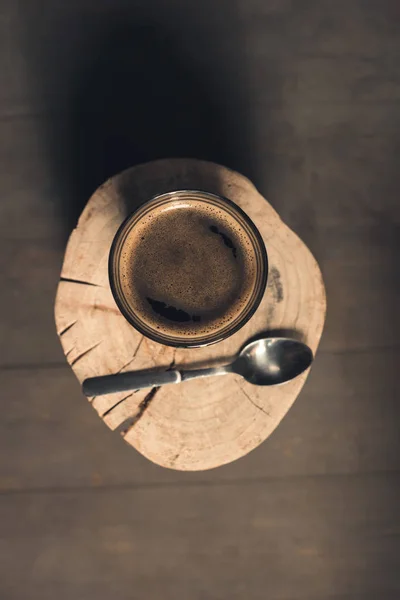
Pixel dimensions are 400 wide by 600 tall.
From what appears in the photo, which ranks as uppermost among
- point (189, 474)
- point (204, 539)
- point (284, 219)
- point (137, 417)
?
point (284, 219)

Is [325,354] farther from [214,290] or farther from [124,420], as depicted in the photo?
[124,420]

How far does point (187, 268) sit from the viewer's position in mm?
1082

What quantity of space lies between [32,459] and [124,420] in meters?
0.40

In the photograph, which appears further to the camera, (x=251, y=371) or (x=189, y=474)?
(x=189, y=474)

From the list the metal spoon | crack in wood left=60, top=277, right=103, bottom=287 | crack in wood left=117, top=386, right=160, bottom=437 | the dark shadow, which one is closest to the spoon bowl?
the metal spoon

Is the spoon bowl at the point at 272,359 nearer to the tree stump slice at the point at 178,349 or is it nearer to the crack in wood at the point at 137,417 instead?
the tree stump slice at the point at 178,349

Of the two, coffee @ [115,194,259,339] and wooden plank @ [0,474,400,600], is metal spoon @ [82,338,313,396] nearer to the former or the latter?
coffee @ [115,194,259,339]

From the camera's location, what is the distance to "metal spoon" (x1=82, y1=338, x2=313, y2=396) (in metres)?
1.02

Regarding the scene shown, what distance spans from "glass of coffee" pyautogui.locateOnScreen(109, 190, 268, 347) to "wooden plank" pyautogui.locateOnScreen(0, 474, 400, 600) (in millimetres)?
508

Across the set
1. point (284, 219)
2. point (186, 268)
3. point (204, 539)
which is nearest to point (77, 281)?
point (186, 268)

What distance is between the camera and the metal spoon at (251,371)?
1.02 m

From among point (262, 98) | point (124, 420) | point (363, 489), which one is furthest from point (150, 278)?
point (363, 489)

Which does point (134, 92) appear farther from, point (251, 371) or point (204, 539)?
point (204, 539)

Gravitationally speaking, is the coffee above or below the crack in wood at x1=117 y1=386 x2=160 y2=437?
above
